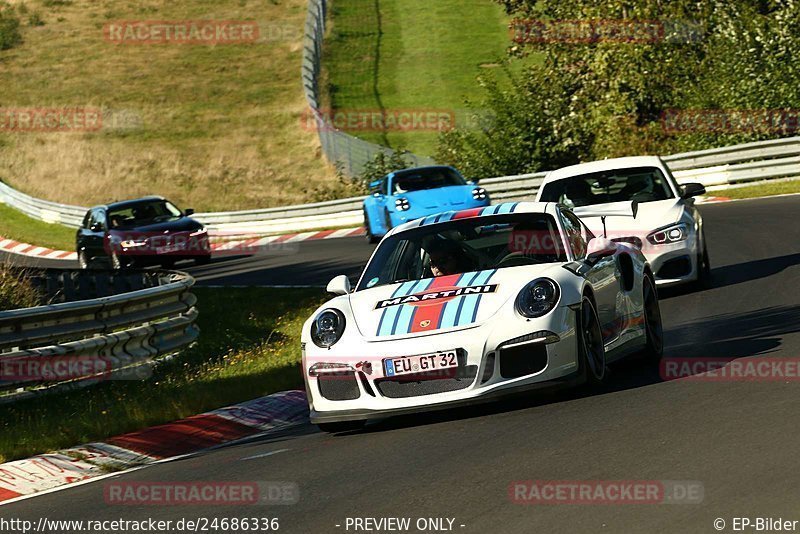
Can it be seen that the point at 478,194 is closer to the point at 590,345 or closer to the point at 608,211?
the point at 608,211

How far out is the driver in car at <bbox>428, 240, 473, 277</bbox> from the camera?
916 centimetres

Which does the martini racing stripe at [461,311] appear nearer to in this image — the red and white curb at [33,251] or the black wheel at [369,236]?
the black wheel at [369,236]

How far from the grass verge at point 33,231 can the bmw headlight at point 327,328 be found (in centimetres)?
2760

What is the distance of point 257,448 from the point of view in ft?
27.5

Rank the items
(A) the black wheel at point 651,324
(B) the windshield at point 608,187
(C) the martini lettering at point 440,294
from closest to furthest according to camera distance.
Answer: (C) the martini lettering at point 440,294 → (A) the black wheel at point 651,324 → (B) the windshield at point 608,187

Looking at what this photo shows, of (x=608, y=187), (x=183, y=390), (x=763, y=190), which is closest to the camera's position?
(x=183, y=390)

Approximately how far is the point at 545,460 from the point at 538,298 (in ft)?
5.47

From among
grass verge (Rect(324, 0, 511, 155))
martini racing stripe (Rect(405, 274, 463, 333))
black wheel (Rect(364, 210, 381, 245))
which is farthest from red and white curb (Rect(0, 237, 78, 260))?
martini racing stripe (Rect(405, 274, 463, 333))

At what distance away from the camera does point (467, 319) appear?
26.7ft

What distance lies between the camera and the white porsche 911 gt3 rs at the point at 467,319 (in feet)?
26.4

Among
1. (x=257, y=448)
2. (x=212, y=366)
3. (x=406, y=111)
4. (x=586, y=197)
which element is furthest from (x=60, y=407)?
(x=406, y=111)

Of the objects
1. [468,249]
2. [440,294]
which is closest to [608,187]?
[468,249]

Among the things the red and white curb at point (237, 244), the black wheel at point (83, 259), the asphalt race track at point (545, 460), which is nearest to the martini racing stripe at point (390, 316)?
the asphalt race track at point (545, 460)

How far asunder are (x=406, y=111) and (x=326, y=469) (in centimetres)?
4649
